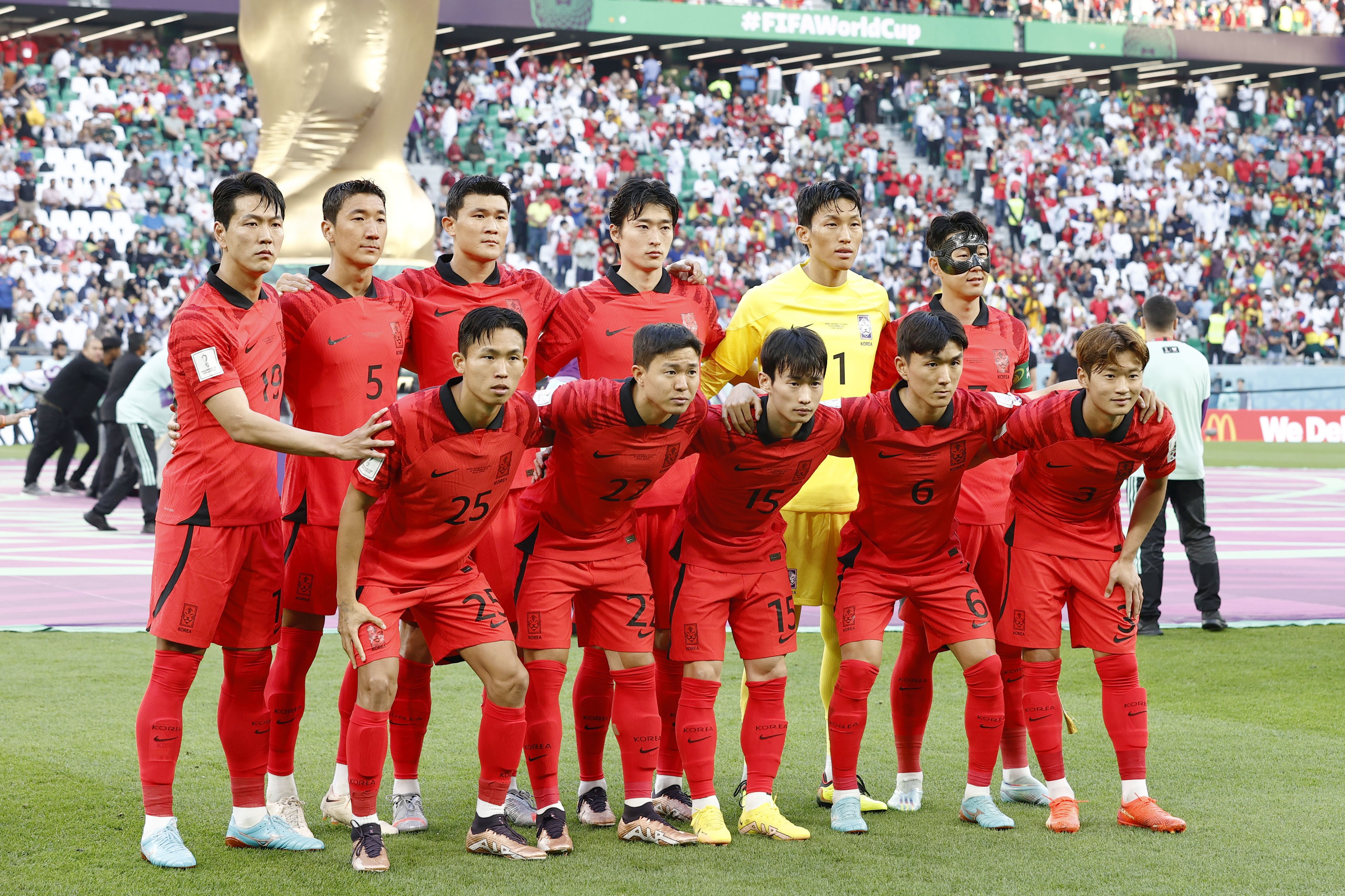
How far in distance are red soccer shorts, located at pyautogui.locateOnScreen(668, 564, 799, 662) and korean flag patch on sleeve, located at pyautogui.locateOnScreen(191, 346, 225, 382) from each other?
1.76 m

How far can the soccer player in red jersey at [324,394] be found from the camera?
489 cm

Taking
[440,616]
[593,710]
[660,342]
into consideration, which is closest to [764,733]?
[593,710]

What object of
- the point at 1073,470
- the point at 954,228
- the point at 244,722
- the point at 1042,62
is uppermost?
the point at 1042,62

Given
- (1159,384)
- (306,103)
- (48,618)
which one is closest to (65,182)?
(306,103)

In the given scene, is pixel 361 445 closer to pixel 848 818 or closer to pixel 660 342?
pixel 660 342

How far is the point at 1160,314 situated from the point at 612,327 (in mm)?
4671

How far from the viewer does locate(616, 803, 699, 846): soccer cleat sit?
4648 millimetres

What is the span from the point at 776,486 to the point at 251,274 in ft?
6.43

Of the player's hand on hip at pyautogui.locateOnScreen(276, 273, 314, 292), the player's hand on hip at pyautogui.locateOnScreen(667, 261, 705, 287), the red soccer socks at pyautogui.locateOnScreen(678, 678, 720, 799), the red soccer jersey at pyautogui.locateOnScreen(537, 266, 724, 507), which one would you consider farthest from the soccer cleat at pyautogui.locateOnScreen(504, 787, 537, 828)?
the player's hand on hip at pyautogui.locateOnScreen(667, 261, 705, 287)

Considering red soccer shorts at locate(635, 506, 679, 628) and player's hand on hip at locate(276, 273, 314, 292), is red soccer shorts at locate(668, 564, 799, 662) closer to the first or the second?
red soccer shorts at locate(635, 506, 679, 628)

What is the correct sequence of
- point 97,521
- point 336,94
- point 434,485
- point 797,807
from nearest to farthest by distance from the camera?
point 434,485, point 797,807, point 97,521, point 336,94

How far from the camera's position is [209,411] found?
4488 millimetres

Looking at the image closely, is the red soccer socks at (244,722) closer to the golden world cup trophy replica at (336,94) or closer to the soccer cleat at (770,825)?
the soccer cleat at (770,825)

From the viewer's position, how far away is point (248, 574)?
4.57m
